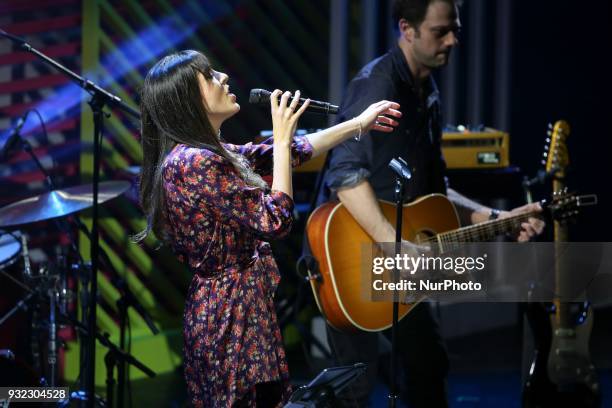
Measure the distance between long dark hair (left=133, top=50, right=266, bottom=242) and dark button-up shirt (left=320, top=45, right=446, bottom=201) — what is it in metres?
0.97

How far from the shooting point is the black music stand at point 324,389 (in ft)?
8.77

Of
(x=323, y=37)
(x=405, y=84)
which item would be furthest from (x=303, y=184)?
(x=323, y=37)

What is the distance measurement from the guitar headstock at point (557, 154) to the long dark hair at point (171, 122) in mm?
1985

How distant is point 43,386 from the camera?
11.5ft

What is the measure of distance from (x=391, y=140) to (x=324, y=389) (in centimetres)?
134

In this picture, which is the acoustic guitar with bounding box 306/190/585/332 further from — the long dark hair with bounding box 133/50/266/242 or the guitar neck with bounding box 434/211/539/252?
the long dark hair with bounding box 133/50/266/242

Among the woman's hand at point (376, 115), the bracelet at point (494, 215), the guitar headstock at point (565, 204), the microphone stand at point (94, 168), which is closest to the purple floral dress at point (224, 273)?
the woman's hand at point (376, 115)

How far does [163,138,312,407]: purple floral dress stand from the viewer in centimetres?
259

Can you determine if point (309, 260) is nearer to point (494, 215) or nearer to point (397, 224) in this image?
point (397, 224)

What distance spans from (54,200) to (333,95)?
8.42ft

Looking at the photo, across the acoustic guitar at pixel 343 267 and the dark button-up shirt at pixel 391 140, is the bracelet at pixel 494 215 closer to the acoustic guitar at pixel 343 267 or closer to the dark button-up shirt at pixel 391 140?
the dark button-up shirt at pixel 391 140

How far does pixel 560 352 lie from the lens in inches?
163

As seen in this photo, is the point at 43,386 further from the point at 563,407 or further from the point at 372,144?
the point at 563,407

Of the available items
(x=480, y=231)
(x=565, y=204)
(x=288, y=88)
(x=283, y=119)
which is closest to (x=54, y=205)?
(x=283, y=119)
